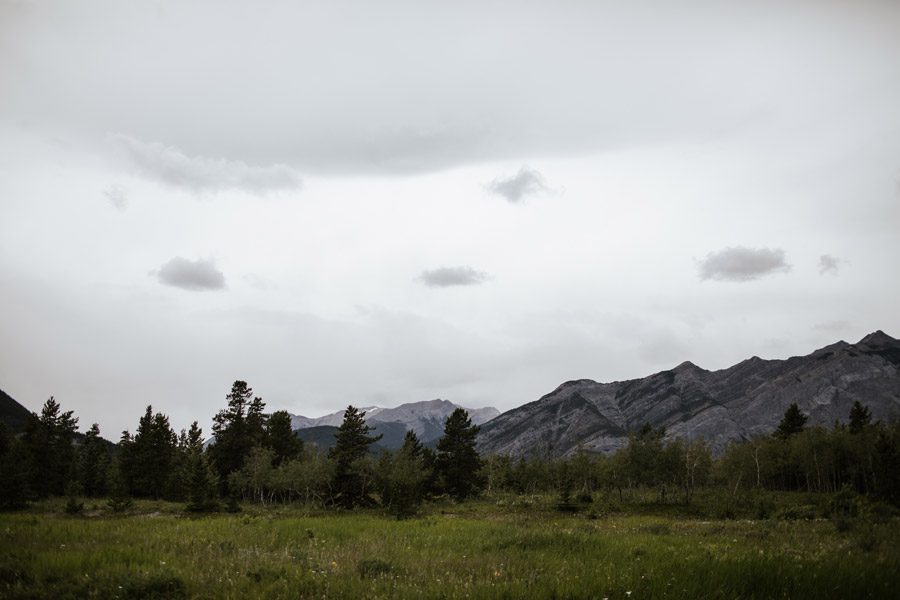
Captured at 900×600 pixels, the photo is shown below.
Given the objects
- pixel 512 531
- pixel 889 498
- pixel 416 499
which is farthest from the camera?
pixel 889 498

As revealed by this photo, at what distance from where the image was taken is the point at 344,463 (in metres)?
63.2

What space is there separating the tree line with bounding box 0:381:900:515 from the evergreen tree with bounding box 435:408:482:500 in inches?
6.9

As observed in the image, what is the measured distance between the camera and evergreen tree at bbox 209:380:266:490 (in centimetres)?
7556

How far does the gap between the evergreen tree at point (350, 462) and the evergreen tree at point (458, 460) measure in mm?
17196

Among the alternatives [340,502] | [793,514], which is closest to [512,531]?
[793,514]

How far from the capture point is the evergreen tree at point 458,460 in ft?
260

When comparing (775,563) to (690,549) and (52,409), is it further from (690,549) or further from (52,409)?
(52,409)

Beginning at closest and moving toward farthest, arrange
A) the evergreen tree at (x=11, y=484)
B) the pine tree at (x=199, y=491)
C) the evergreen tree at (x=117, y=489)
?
the evergreen tree at (x=11, y=484)
the evergreen tree at (x=117, y=489)
the pine tree at (x=199, y=491)

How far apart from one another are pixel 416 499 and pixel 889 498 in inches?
2997

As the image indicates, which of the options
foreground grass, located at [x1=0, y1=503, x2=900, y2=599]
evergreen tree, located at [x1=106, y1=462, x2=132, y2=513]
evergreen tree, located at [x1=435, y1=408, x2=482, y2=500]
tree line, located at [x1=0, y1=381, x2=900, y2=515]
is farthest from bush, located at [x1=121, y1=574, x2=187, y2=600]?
evergreen tree, located at [x1=435, y1=408, x2=482, y2=500]

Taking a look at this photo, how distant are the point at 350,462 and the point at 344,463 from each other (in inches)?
31.8

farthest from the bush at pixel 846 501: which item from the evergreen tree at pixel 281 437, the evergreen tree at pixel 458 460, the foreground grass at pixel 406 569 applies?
the evergreen tree at pixel 281 437

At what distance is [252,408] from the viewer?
80188 millimetres

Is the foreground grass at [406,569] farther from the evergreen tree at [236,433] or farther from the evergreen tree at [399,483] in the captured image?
the evergreen tree at [236,433]
